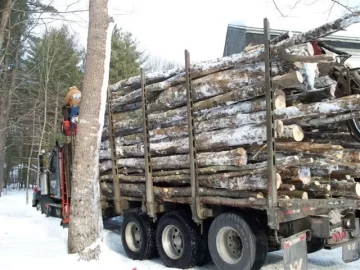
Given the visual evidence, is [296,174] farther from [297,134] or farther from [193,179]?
[193,179]

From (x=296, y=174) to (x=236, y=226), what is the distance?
3.61 feet

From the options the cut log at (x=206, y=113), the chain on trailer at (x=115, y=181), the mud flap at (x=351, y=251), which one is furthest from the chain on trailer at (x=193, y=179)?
the chain on trailer at (x=115, y=181)

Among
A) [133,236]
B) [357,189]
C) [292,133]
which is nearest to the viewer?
[292,133]

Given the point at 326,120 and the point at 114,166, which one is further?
the point at 114,166

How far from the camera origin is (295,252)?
549cm

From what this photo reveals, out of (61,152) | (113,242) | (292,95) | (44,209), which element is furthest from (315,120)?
(44,209)

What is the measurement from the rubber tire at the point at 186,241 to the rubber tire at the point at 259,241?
1155 mm

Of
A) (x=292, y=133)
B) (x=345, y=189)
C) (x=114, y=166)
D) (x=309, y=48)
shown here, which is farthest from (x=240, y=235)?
(x=114, y=166)

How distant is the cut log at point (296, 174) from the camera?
582 cm

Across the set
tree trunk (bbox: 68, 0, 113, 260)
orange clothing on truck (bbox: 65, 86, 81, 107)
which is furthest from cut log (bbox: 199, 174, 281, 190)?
orange clothing on truck (bbox: 65, 86, 81, 107)

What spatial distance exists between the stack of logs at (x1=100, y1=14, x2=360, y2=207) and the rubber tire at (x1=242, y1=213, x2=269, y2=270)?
385 millimetres

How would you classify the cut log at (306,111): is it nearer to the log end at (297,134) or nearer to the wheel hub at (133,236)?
the log end at (297,134)

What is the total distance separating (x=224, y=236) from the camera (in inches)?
254

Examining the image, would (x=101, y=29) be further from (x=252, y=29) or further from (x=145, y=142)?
(x=252, y=29)
